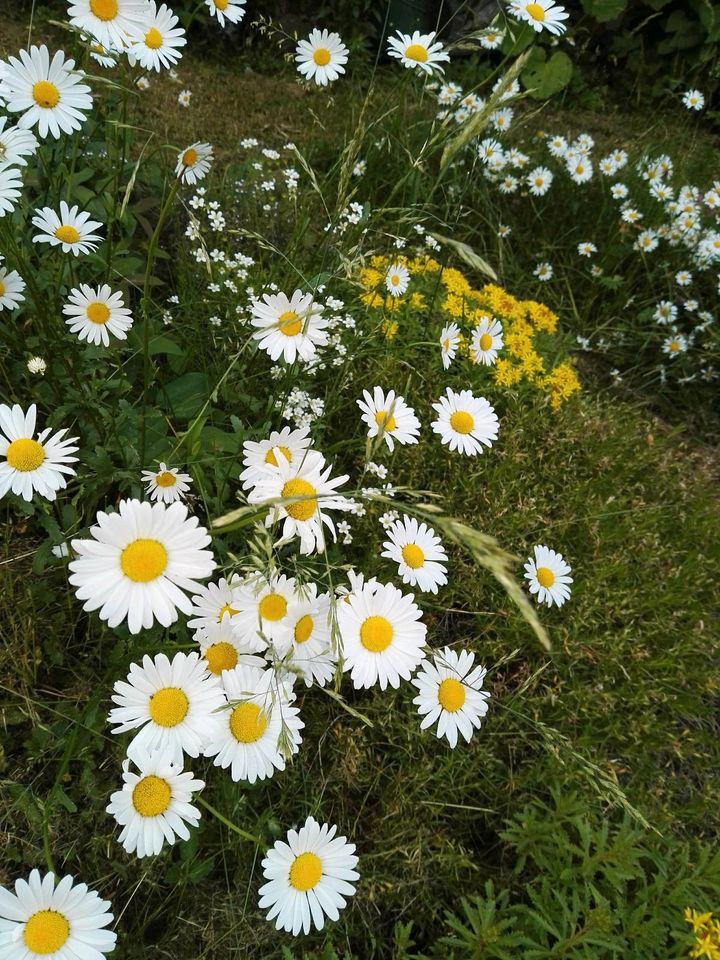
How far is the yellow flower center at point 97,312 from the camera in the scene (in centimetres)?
165

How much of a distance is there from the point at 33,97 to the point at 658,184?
10.5 feet

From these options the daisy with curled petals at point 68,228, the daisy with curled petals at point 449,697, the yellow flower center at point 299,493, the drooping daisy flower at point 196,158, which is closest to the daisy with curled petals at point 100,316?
the daisy with curled petals at point 68,228

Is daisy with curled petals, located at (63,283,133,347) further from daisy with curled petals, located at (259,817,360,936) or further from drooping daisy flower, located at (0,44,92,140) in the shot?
daisy with curled petals, located at (259,817,360,936)

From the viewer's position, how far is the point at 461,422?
69.2 inches

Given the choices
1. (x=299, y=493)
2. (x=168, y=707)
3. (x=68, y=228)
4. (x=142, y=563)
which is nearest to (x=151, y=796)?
(x=168, y=707)

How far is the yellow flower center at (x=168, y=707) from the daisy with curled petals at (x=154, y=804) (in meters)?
0.06

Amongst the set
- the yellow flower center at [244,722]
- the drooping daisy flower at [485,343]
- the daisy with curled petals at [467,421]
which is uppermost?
the drooping daisy flower at [485,343]

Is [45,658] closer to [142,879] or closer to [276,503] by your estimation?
[142,879]

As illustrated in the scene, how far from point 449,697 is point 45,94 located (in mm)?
1507

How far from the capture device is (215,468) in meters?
1.61

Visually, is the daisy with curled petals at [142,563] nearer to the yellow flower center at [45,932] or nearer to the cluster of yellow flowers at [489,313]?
the yellow flower center at [45,932]

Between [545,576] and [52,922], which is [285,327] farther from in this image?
[52,922]

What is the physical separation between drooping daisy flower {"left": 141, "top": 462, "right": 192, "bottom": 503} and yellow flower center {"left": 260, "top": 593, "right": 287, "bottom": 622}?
0.33m

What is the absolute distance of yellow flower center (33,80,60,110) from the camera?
1.48 m
